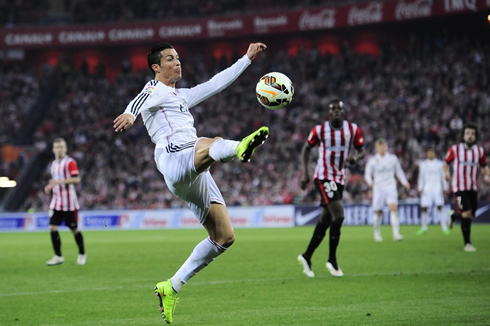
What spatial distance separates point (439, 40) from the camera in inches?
1340

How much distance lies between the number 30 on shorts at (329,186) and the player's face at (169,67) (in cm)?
399

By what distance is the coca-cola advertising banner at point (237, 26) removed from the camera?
33.0 m

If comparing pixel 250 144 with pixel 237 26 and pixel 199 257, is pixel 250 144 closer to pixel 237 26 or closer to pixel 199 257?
pixel 199 257

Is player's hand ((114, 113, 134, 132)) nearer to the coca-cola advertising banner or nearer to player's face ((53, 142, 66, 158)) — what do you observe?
player's face ((53, 142, 66, 158))

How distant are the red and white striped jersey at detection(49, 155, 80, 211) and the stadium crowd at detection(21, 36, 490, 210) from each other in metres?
16.2

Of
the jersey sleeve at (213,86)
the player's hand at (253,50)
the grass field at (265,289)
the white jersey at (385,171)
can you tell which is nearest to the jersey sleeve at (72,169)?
the grass field at (265,289)

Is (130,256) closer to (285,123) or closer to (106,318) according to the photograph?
(106,318)

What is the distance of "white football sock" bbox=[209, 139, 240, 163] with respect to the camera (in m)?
5.65

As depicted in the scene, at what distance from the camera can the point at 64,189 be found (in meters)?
13.1

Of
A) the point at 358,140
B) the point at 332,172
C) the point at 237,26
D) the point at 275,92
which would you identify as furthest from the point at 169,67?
the point at 237,26

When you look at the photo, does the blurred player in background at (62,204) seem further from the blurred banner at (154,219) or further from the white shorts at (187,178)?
the blurred banner at (154,219)

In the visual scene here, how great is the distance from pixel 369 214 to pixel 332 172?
1675 centimetres

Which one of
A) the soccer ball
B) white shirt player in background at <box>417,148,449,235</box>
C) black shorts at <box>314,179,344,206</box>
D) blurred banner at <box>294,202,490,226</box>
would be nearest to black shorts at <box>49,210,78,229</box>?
black shorts at <box>314,179,344,206</box>

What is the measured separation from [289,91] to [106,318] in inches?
118
